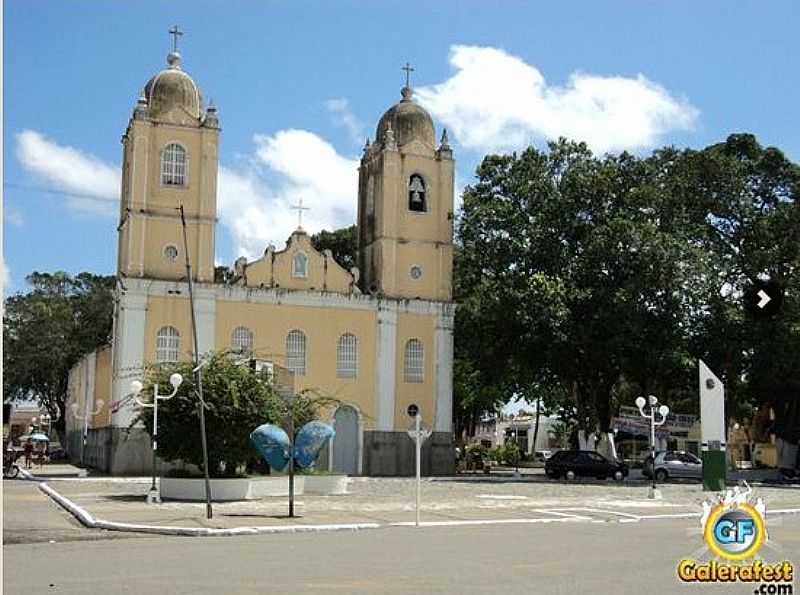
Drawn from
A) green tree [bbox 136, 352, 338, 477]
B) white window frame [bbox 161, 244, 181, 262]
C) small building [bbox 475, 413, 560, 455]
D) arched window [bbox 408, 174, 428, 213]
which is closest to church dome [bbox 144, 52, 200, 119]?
white window frame [bbox 161, 244, 181, 262]

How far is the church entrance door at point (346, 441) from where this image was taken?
48094 mm

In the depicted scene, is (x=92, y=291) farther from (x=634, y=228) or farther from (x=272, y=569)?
(x=272, y=569)

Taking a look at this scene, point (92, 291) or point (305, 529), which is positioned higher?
point (92, 291)

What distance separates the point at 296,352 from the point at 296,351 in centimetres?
4

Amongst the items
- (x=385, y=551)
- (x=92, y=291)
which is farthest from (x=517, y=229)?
(x=92, y=291)

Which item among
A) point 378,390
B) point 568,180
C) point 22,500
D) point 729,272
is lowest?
point 22,500

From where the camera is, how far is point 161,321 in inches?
1793

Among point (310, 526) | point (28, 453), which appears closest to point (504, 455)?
point (28, 453)

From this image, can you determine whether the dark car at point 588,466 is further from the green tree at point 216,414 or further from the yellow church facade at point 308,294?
the green tree at point 216,414

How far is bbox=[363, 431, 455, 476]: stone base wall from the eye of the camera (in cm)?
4822

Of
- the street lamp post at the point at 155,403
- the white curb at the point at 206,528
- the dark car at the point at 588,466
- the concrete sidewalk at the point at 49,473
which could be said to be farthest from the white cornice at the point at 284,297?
the white curb at the point at 206,528

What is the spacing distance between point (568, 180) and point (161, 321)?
18452 mm

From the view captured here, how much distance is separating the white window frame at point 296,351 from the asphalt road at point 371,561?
26.6 meters

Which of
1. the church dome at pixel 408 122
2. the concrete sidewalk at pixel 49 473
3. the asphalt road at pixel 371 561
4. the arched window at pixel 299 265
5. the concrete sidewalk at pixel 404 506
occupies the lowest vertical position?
the concrete sidewalk at pixel 49 473
